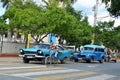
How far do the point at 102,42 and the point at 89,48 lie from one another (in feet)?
82.4

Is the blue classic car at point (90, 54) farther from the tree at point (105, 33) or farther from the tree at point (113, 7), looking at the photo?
the tree at point (105, 33)

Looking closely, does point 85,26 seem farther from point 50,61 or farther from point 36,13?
point 50,61

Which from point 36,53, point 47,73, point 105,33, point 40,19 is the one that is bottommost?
point 47,73

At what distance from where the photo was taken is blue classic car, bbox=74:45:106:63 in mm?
39553

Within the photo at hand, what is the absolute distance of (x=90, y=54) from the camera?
3975cm

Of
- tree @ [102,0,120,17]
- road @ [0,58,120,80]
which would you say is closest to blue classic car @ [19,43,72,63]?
road @ [0,58,120,80]

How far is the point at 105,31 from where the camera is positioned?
215 ft

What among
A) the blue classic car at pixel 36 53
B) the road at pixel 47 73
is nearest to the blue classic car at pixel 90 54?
the blue classic car at pixel 36 53

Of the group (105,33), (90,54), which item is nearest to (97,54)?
(90,54)

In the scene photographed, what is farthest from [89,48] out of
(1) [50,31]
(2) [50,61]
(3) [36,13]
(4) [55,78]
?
(4) [55,78]

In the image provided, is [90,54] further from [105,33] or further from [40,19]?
[105,33]

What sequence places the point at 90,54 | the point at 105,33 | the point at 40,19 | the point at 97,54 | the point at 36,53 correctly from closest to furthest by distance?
the point at 36,53 → the point at 90,54 → the point at 97,54 → the point at 40,19 → the point at 105,33

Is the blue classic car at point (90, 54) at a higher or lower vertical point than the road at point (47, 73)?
higher

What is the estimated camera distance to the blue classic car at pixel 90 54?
39553 mm
